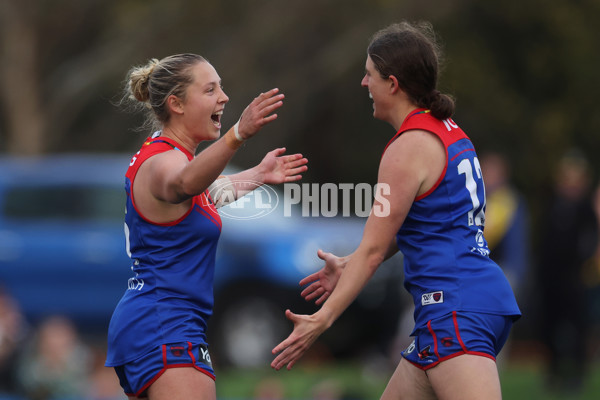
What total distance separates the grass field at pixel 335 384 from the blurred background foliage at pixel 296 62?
266 inches

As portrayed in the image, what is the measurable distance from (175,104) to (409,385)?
1662 mm

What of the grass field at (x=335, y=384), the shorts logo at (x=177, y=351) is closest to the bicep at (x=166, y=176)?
the shorts logo at (x=177, y=351)

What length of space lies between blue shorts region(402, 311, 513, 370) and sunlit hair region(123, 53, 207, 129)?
1548 millimetres

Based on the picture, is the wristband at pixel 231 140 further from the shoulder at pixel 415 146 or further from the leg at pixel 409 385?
the leg at pixel 409 385

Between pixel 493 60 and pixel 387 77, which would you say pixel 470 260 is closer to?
pixel 387 77

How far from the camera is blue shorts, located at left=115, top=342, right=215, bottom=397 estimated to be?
4.31 meters

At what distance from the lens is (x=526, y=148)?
18625 mm

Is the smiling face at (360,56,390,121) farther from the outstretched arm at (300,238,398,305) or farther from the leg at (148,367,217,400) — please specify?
the leg at (148,367,217,400)

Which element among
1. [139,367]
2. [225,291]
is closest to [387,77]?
[139,367]

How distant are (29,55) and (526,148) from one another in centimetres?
917

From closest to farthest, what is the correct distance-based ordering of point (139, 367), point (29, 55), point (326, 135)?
1. point (139, 367)
2. point (29, 55)
3. point (326, 135)

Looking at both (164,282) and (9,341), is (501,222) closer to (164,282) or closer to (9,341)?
(9,341)

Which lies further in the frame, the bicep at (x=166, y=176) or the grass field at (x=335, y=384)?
the grass field at (x=335, y=384)

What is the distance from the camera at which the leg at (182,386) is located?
426 centimetres
